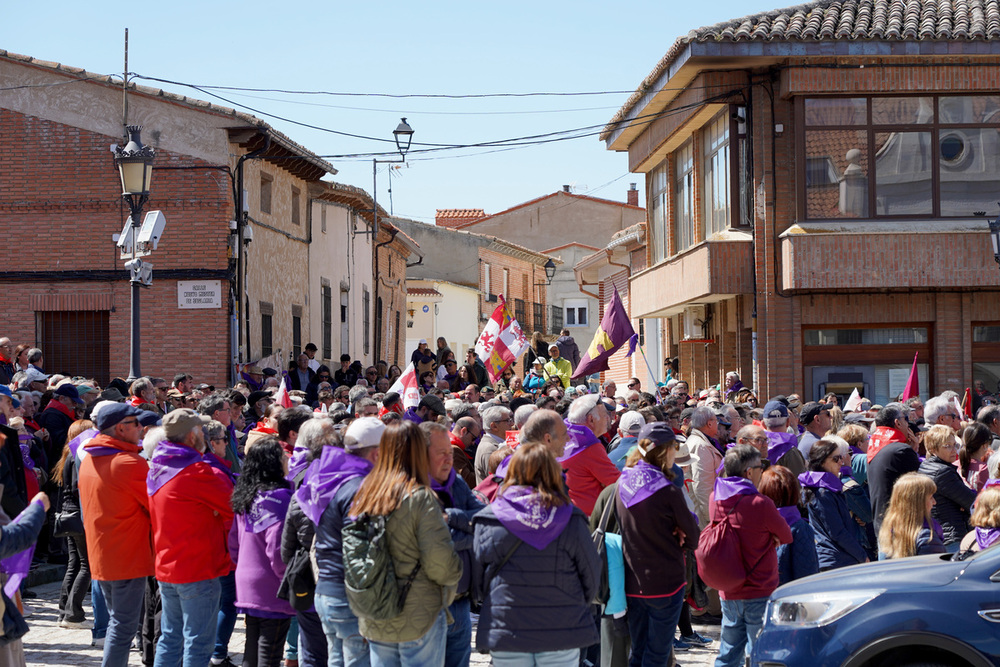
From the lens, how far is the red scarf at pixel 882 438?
9133mm

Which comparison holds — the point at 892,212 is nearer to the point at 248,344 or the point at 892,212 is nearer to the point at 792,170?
the point at 792,170

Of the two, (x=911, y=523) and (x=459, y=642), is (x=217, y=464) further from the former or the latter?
(x=911, y=523)

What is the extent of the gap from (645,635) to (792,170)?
13.2m

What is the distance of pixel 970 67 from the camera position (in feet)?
60.8

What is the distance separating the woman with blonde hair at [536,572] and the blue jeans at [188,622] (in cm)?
216

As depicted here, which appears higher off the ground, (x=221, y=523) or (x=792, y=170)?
(x=792, y=170)

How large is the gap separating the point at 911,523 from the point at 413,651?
340cm

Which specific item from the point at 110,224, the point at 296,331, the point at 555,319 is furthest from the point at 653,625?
the point at 555,319

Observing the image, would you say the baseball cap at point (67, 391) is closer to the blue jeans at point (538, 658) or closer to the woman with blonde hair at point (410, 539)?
the woman with blonde hair at point (410, 539)

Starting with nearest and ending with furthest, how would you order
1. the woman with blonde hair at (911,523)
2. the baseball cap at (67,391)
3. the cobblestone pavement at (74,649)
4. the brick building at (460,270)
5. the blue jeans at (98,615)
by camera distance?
the woman with blonde hair at (911,523)
the cobblestone pavement at (74,649)
the blue jeans at (98,615)
the baseball cap at (67,391)
the brick building at (460,270)

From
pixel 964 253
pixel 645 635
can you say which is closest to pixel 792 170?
pixel 964 253

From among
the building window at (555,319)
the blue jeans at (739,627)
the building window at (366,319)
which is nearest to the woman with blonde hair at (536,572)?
the blue jeans at (739,627)

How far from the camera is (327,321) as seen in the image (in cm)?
2781

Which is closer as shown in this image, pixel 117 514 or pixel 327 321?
pixel 117 514
